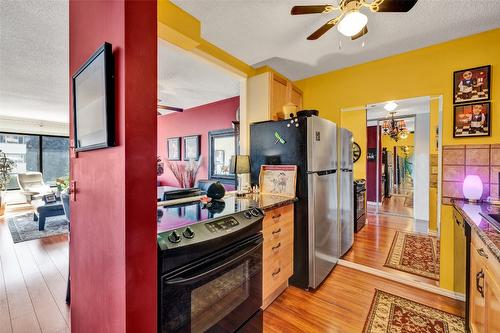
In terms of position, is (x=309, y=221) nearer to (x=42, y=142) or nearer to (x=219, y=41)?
(x=219, y=41)

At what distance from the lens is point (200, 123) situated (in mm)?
4789

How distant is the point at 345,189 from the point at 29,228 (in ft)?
18.4

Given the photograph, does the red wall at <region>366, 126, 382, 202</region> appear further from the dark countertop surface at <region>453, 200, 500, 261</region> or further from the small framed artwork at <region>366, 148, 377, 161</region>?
the dark countertop surface at <region>453, 200, 500, 261</region>

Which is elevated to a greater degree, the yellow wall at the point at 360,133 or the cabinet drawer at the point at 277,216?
the yellow wall at the point at 360,133

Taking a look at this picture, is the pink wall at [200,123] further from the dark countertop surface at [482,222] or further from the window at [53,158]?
the window at [53,158]

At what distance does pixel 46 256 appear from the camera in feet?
9.78

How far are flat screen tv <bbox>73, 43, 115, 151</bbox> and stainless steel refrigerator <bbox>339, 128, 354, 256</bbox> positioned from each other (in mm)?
2614

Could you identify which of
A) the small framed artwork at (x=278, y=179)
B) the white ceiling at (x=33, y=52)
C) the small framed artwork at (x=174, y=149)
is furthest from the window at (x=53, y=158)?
the small framed artwork at (x=278, y=179)

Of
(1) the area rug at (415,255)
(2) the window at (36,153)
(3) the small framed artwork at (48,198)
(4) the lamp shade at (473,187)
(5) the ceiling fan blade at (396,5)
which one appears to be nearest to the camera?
(5) the ceiling fan blade at (396,5)

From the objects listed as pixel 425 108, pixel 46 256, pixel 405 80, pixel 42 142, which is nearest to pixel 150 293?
pixel 405 80

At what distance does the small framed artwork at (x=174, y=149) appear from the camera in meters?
5.27

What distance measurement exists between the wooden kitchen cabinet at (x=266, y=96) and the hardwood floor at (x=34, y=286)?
2691 millimetres

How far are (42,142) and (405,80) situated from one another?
9.03 metres

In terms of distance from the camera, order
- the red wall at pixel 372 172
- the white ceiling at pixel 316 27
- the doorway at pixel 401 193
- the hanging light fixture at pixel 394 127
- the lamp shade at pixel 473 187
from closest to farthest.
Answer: the white ceiling at pixel 316 27 < the lamp shade at pixel 473 187 < the doorway at pixel 401 193 < the hanging light fixture at pixel 394 127 < the red wall at pixel 372 172
